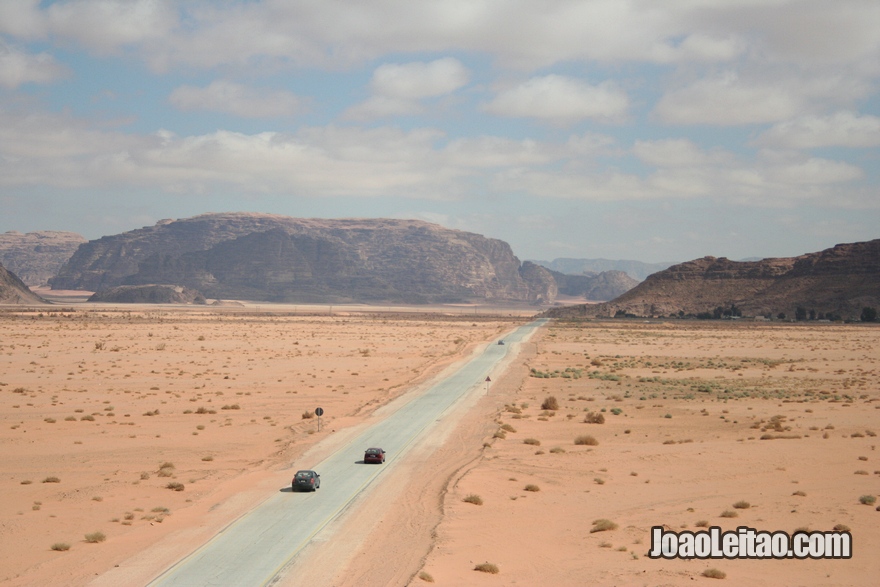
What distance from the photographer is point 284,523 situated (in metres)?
20.2

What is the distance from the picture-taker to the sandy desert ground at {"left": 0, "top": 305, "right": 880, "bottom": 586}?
695 inches

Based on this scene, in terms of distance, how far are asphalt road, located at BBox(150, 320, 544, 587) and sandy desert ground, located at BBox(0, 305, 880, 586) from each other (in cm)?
66

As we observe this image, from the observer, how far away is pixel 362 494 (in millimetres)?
23484

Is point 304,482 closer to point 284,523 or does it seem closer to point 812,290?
point 284,523

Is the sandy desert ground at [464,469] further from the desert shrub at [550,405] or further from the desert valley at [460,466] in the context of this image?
the desert shrub at [550,405]

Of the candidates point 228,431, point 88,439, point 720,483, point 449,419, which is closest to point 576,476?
point 720,483

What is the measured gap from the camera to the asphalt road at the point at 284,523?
16344 millimetres

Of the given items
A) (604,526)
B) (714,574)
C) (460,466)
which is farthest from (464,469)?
(714,574)

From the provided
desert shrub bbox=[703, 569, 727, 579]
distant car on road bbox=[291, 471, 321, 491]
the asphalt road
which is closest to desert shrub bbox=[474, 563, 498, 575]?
the asphalt road

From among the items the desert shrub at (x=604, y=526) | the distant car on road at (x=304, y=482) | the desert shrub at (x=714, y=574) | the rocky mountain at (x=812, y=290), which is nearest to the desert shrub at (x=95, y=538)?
the distant car on road at (x=304, y=482)

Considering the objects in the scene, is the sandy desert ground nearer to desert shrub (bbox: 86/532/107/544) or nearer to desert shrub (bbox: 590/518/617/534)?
desert shrub (bbox: 86/532/107/544)

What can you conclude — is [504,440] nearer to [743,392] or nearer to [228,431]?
[228,431]

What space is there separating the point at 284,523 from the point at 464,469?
856 centimetres

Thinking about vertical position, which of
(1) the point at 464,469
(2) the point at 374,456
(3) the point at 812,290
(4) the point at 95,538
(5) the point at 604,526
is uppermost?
(3) the point at 812,290
